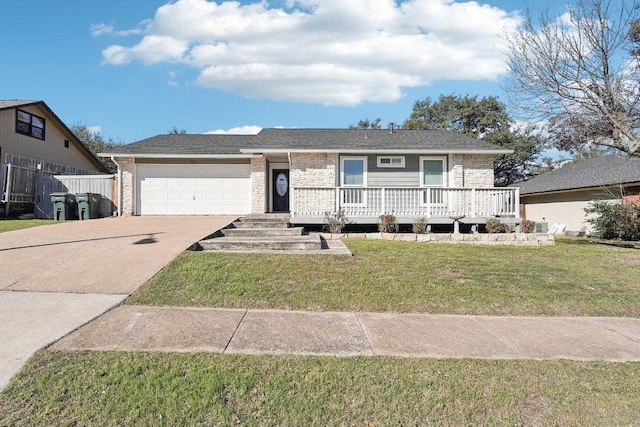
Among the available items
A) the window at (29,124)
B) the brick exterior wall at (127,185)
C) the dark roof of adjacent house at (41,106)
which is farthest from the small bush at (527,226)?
the window at (29,124)

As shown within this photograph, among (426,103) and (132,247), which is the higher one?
(426,103)

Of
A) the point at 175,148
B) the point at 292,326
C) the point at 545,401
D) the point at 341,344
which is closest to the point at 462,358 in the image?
the point at 545,401

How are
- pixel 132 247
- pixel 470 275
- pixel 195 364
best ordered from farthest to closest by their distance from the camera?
pixel 132 247
pixel 470 275
pixel 195 364

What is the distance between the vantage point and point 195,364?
3082 mm

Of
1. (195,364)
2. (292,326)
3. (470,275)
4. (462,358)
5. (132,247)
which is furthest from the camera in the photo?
(132,247)

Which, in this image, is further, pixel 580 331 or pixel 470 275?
pixel 470 275

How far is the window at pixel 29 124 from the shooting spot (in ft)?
57.3

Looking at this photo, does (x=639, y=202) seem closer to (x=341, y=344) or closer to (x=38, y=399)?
(x=341, y=344)

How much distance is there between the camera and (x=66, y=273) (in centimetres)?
588

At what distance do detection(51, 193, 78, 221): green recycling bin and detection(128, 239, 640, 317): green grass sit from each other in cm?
950

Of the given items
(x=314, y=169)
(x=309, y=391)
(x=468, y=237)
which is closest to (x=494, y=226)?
(x=468, y=237)

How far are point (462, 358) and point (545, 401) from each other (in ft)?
2.49

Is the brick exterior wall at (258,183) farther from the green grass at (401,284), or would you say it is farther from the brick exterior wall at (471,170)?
the brick exterior wall at (471,170)

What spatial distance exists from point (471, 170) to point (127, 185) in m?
13.3
